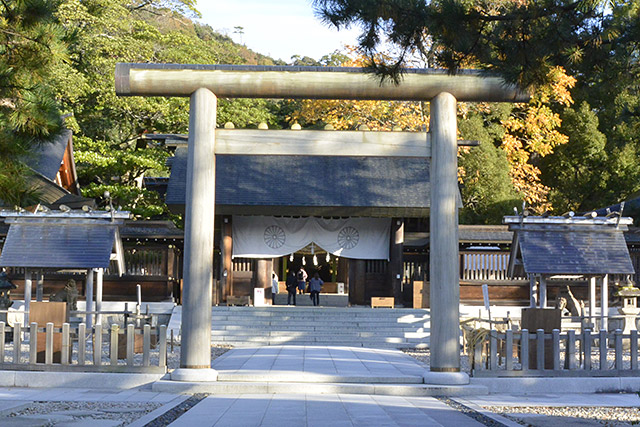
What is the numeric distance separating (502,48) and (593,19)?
0.96 metres

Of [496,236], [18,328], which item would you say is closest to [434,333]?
[18,328]

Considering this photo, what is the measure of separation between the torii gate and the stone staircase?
9247 mm

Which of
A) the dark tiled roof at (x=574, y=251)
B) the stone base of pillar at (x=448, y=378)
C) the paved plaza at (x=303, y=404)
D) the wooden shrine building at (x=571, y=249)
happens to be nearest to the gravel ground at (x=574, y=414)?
the paved plaza at (x=303, y=404)

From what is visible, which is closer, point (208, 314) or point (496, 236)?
point (208, 314)

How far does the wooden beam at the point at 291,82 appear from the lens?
12.5 m

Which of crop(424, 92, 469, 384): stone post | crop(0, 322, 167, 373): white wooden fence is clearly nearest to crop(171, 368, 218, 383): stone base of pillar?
crop(0, 322, 167, 373): white wooden fence

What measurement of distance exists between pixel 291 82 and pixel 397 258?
48.1ft

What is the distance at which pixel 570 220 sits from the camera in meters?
20.3

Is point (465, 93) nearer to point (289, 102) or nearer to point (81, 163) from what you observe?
point (81, 163)

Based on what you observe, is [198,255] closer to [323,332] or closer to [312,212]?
[323,332]

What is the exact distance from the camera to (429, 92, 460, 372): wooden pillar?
1223 cm

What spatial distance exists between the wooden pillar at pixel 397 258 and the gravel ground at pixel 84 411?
1648cm

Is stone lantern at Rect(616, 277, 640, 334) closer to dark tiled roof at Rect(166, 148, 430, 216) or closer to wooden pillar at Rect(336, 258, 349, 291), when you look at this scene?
dark tiled roof at Rect(166, 148, 430, 216)

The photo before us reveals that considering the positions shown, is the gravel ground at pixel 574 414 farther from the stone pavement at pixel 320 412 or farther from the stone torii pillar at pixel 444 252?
the stone torii pillar at pixel 444 252
